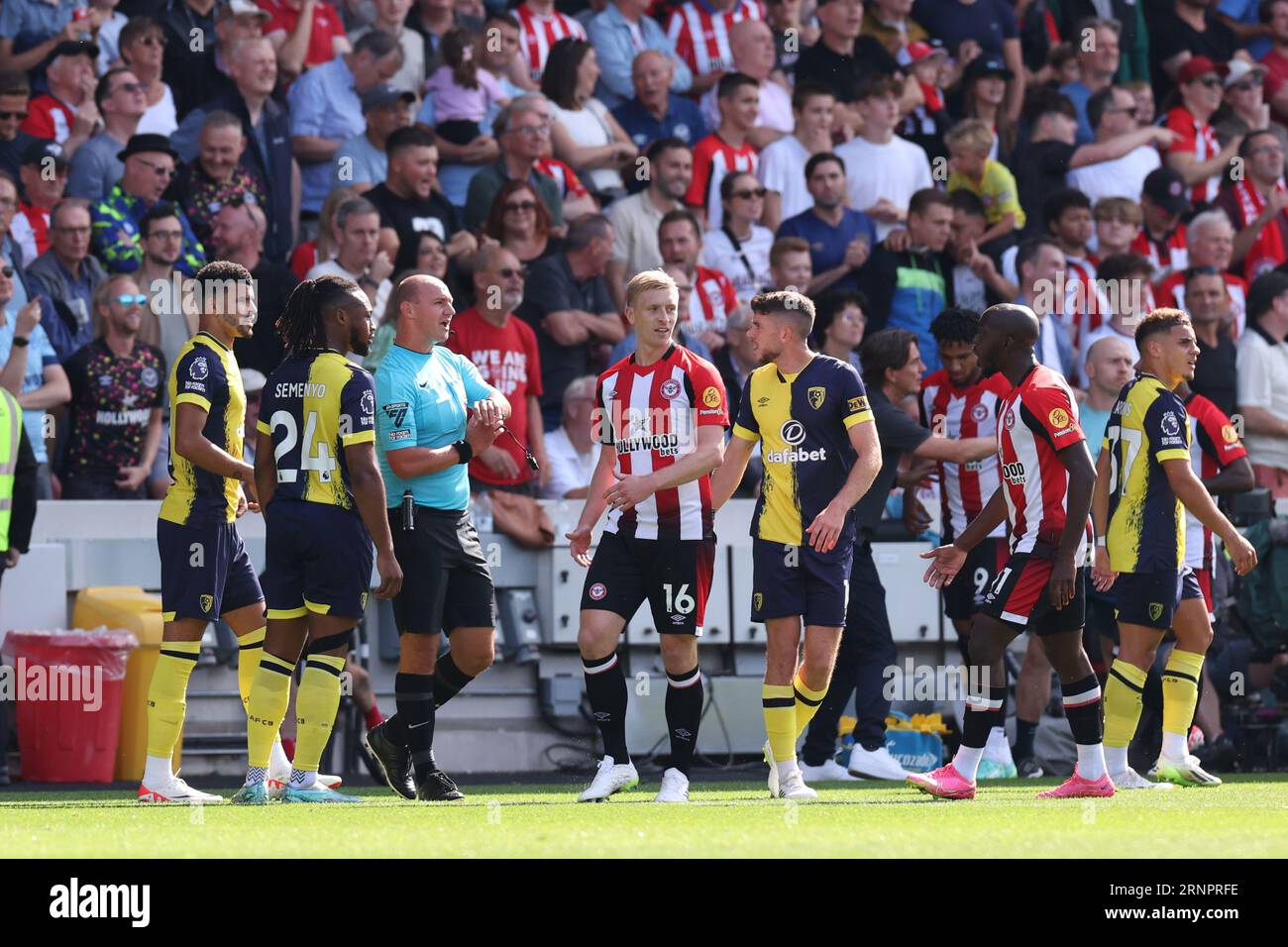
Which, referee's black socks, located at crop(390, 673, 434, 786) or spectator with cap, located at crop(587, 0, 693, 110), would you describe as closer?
referee's black socks, located at crop(390, 673, 434, 786)

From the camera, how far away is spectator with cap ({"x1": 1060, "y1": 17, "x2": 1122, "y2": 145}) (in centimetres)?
1862

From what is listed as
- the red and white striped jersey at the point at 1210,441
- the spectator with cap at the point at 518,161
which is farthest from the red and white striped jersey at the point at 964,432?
the spectator with cap at the point at 518,161

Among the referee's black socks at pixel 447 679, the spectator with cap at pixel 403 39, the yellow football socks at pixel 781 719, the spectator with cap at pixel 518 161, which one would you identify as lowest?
the yellow football socks at pixel 781 719

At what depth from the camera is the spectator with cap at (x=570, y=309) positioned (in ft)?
46.9

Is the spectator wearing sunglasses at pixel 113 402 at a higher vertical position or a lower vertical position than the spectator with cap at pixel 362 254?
lower

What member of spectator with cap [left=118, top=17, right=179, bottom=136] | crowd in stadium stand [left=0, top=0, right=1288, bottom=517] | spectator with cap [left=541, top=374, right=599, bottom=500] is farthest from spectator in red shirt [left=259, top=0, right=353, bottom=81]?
spectator with cap [left=541, top=374, right=599, bottom=500]

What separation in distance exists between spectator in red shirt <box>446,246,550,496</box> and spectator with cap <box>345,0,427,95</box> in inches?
104

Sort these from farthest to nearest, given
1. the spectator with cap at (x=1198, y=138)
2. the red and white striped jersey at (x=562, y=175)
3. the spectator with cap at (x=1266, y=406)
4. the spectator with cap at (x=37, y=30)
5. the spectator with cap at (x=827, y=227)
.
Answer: the spectator with cap at (x=1198, y=138), the spectator with cap at (x=827, y=227), the red and white striped jersey at (x=562, y=175), the spectator with cap at (x=1266, y=406), the spectator with cap at (x=37, y=30)

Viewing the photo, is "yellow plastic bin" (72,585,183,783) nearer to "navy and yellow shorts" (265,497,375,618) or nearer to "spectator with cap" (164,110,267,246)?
"spectator with cap" (164,110,267,246)

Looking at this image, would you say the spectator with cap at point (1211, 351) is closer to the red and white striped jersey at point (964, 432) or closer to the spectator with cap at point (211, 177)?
the red and white striped jersey at point (964, 432)

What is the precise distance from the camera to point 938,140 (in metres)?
17.3

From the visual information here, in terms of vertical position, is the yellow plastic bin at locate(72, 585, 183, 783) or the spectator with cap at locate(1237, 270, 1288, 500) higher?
the spectator with cap at locate(1237, 270, 1288, 500)

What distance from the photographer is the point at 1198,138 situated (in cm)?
1862

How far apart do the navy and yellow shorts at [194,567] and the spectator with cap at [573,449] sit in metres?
4.07
